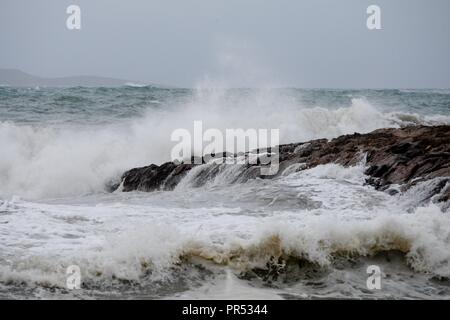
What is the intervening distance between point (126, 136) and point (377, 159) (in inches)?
410

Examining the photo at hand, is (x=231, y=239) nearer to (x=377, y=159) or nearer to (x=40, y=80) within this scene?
(x=377, y=159)

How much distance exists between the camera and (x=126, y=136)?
62.6 ft

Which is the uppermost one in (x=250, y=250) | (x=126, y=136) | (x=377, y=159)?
(x=126, y=136)

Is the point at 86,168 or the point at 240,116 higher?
the point at 240,116

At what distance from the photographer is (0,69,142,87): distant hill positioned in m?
52.1

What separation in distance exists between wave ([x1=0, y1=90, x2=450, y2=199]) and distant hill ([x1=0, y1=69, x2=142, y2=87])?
2967 centimetres

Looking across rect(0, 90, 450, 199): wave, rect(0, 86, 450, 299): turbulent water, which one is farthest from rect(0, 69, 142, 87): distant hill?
rect(0, 86, 450, 299): turbulent water

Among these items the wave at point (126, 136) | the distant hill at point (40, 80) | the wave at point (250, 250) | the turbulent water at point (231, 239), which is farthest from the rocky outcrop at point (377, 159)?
the distant hill at point (40, 80)

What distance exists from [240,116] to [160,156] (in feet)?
18.1

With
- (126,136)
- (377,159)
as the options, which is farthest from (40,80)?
(377,159)

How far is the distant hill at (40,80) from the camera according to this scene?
52.1 m

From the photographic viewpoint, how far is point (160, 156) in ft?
55.6

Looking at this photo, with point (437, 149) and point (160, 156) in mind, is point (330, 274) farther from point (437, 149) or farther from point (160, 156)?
point (160, 156)

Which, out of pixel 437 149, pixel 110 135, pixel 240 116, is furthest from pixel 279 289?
pixel 240 116
